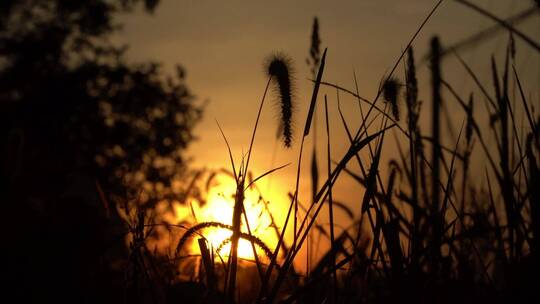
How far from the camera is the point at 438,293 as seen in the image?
198 cm

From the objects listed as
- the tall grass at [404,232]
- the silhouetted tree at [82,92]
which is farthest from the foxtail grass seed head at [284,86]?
the silhouetted tree at [82,92]

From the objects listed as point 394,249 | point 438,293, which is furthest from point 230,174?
point 394,249

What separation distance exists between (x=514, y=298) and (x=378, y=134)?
0.52m

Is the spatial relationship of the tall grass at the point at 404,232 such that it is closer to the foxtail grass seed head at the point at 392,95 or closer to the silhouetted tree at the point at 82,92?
the foxtail grass seed head at the point at 392,95

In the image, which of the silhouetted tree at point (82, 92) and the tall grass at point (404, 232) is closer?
the tall grass at point (404, 232)

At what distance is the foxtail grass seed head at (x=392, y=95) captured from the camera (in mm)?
1934

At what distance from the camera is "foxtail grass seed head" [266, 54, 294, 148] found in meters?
1.88

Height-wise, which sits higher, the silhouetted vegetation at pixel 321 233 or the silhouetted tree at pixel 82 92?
the silhouetted tree at pixel 82 92

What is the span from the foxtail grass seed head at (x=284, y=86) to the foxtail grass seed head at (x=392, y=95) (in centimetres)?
26

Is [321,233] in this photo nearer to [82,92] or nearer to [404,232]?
Answer: [404,232]

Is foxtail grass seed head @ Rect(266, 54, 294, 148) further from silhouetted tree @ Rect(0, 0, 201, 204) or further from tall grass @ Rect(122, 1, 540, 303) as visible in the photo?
silhouetted tree @ Rect(0, 0, 201, 204)

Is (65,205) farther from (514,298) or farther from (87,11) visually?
(87,11)

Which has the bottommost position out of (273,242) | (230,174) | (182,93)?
(273,242)

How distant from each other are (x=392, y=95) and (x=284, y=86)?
30cm
